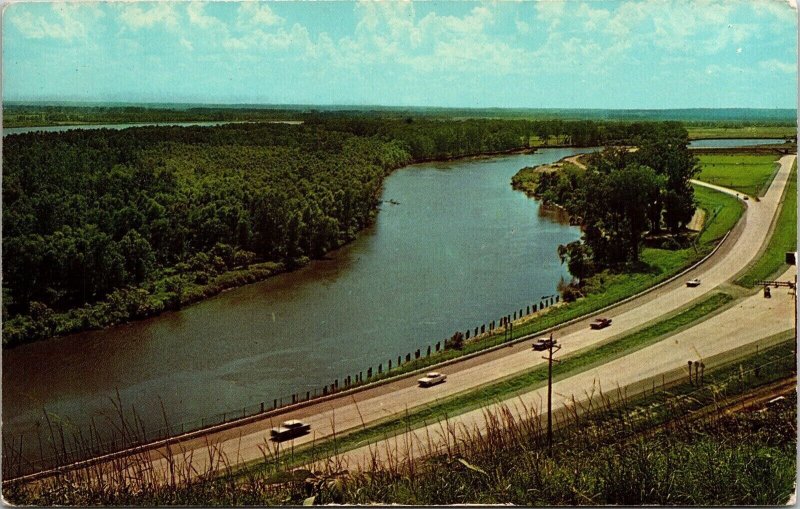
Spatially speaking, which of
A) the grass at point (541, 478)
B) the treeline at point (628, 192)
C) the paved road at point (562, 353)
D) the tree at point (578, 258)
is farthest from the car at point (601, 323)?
the grass at point (541, 478)

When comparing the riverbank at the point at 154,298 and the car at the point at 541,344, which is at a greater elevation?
the riverbank at the point at 154,298

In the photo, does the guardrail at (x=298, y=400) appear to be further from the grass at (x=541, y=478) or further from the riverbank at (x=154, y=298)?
the grass at (x=541, y=478)

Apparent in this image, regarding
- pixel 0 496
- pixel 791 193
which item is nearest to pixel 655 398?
pixel 791 193

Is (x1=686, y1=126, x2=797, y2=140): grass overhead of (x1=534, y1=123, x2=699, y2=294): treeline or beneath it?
overhead

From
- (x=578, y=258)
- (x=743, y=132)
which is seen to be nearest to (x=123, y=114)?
(x=743, y=132)

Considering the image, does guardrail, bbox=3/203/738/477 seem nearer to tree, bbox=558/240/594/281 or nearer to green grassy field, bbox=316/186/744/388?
green grassy field, bbox=316/186/744/388

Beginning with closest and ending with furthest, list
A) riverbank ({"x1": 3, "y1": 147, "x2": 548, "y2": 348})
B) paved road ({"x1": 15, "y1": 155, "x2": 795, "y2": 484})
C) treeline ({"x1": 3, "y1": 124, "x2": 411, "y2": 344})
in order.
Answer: paved road ({"x1": 15, "y1": 155, "x2": 795, "y2": 484}) < treeline ({"x1": 3, "y1": 124, "x2": 411, "y2": 344}) < riverbank ({"x1": 3, "y1": 147, "x2": 548, "y2": 348})

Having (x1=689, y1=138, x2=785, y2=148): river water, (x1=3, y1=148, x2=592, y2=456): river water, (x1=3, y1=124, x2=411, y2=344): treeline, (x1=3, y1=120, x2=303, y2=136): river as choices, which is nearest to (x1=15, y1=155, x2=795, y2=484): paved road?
(x1=689, y1=138, x2=785, y2=148): river water
